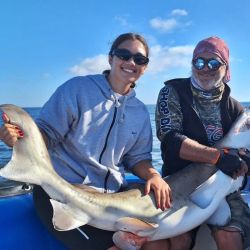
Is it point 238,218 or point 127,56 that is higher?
point 127,56

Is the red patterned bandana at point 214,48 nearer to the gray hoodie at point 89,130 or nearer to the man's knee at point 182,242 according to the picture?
the gray hoodie at point 89,130

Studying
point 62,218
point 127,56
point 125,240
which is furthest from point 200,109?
point 62,218

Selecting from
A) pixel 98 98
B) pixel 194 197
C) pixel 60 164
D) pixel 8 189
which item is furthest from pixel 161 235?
pixel 8 189

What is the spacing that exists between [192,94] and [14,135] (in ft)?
6.73

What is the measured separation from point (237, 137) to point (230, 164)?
0.39 metres

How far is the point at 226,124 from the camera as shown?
4547 mm

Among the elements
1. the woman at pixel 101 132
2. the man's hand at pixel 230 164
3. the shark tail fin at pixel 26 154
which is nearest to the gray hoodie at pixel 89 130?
the woman at pixel 101 132

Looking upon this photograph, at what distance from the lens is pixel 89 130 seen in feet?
13.0

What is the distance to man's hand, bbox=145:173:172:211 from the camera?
3842mm

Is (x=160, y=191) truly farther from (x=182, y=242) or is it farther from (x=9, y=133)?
(x=9, y=133)

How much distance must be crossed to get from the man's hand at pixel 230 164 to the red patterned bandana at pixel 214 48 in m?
1.00

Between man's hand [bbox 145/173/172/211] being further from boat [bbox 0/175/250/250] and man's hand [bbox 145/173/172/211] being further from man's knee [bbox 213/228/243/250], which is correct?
boat [bbox 0/175/250/250]

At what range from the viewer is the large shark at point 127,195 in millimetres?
3236

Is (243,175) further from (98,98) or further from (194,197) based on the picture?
(98,98)
